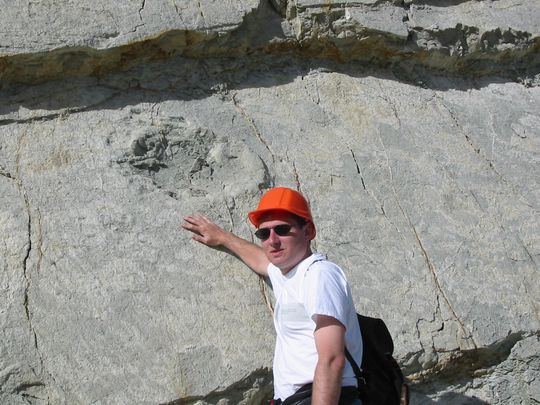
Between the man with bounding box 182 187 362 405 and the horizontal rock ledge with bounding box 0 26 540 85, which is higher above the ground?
the horizontal rock ledge with bounding box 0 26 540 85

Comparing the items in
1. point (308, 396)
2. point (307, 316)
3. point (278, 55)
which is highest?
point (278, 55)

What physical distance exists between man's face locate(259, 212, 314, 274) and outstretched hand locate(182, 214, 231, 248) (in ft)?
2.25

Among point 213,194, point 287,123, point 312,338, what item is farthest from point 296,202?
point 287,123

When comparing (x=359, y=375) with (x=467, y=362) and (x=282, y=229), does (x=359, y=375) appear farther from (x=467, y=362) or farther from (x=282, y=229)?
(x=467, y=362)

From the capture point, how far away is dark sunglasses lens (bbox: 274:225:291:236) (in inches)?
119

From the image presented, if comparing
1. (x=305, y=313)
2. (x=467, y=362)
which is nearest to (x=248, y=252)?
(x=305, y=313)

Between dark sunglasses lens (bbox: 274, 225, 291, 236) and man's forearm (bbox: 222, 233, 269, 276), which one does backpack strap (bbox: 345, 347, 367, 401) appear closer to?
dark sunglasses lens (bbox: 274, 225, 291, 236)

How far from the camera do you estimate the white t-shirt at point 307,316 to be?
2762mm

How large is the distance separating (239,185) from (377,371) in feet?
4.50

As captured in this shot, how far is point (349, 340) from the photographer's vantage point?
2883 millimetres

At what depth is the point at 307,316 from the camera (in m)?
2.85

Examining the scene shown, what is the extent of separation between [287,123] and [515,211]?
1.34m

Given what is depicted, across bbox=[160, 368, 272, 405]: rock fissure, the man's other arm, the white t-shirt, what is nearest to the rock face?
bbox=[160, 368, 272, 405]: rock fissure

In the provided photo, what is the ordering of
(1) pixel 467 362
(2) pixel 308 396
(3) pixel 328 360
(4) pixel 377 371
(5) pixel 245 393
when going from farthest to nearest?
(1) pixel 467 362 < (5) pixel 245 393 < (4) pixel 377 371 < (2) pixel 308 396 < (3) pixel 328 360
